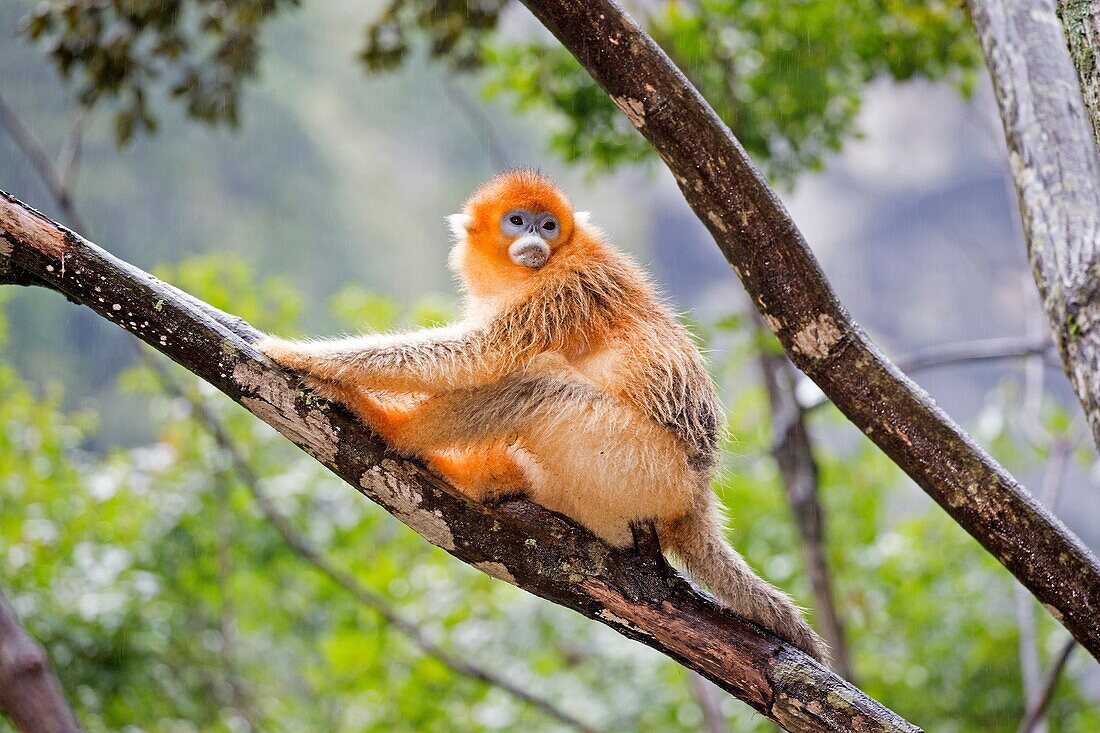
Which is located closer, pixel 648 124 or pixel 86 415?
pixel 648 124

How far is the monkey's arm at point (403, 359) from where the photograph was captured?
2621 millimetres

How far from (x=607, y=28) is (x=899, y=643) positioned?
221 inches

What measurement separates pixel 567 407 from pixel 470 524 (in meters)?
0.44

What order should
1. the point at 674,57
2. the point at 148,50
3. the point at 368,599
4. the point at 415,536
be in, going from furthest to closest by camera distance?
1. the point at 415,536
2. the point at 674,57
3. the point at 368,599
4. the point at 148,50

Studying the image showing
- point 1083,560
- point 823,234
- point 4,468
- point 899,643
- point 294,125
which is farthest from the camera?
point 294,125

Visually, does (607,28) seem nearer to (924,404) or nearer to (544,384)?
(544,384)

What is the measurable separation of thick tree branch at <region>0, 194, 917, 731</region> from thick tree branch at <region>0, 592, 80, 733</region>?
1500mm

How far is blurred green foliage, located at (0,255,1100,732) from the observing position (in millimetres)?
5625

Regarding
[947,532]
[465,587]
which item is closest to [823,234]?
[947,532]

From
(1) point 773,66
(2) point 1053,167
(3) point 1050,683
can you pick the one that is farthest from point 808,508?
(2) point 1053,167

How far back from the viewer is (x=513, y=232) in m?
3.40

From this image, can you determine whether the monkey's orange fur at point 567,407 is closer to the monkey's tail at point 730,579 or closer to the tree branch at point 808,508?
the monkey's tail at point 730,579

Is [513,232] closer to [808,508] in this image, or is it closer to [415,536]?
[808,508]

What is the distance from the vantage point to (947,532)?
665 centimetres
